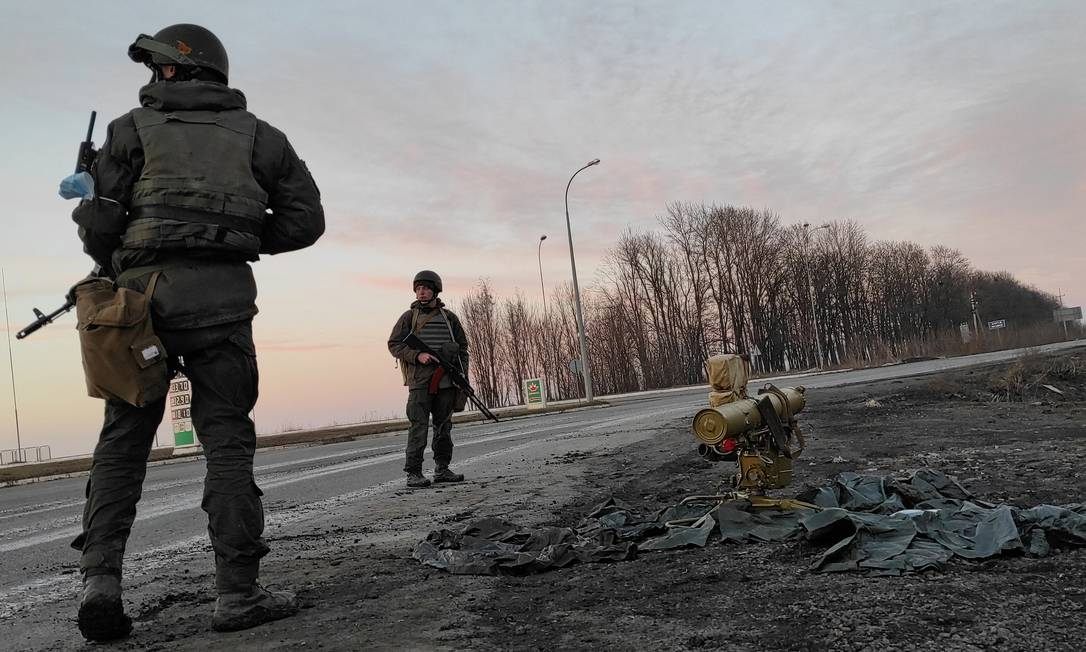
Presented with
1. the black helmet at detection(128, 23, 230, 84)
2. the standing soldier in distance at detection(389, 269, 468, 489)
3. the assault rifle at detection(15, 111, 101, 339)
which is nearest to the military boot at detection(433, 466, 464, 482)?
the standing soldier in distance at detection(389, 269, 468, 489)

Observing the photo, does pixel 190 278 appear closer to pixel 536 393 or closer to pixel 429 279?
pixel 429 279

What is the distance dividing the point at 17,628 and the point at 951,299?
92.8m

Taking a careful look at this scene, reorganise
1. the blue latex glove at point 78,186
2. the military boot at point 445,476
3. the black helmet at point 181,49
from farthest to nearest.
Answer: the military boot at point 445,476 → the black helmet at point 181,49 → the blue latex glove at point 78,186

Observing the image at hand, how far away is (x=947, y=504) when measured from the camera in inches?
142

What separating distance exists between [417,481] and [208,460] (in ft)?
13.6

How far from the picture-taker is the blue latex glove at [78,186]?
8.76ft

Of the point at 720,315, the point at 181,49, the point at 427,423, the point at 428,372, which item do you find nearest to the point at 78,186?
the point at 181,49

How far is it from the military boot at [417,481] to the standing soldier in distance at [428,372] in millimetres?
14

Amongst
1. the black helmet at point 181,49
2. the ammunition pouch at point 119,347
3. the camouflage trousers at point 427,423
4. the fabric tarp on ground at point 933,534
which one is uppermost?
the black helmet at point 181,49

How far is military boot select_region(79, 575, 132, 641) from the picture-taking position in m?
2.55

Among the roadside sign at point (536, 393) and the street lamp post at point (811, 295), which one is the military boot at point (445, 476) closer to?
the roadside sign at point (536, 393)

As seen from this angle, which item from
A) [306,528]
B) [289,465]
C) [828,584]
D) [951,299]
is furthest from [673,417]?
[951,299]

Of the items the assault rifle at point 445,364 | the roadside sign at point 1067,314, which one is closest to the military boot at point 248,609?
the assault rifle at point 445,364

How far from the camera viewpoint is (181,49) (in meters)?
2.97
